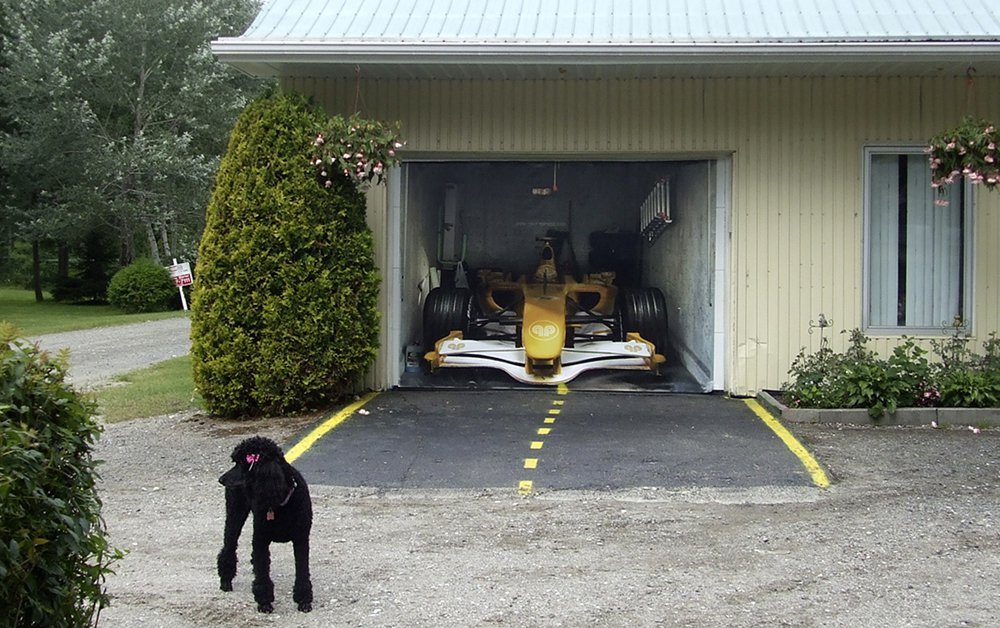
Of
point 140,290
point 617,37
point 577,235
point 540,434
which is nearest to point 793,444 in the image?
point 540,434

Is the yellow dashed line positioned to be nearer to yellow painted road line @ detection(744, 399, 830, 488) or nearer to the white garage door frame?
the white garage door frame

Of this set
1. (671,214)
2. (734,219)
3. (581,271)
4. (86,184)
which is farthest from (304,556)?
(86,184)

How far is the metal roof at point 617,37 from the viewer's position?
31.0 ft

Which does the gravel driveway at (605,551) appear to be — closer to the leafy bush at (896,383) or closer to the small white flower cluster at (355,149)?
the leafy bush at (896,383)

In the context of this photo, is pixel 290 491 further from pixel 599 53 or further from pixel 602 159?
pixel 602 159

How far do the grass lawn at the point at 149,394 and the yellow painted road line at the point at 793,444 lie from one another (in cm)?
527

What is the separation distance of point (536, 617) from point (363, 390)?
6357 mm

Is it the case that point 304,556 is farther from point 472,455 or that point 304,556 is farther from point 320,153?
point 320,153

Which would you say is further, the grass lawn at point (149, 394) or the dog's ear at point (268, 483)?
the grass lawn at point (149, 394)

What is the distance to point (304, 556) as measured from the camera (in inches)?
187

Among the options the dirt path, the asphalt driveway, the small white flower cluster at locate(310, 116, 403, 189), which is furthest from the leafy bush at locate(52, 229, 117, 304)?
the dirt path

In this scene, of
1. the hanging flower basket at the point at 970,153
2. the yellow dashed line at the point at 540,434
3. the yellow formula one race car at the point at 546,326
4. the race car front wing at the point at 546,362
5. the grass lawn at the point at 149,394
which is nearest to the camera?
the yellow dashed line at the point at 540,434

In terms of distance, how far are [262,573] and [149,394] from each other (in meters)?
8.09

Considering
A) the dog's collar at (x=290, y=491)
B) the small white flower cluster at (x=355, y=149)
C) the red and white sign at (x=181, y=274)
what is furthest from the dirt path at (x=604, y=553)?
the red and white sign at (x=181, y=274)
